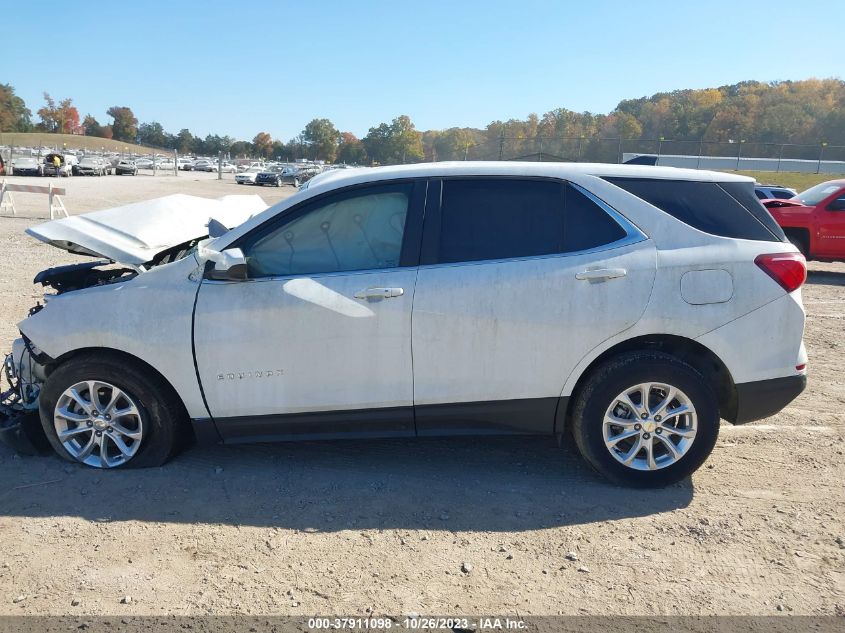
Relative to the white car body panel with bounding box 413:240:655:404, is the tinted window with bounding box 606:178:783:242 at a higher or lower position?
higher

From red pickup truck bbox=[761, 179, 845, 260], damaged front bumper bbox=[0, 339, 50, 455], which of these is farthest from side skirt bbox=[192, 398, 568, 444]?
red pickup truck bbox=[761, 179, 845, 260]

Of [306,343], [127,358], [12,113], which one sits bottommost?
[127,358]

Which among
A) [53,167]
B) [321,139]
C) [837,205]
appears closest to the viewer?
[837,205]

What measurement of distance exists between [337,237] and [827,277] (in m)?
11.5

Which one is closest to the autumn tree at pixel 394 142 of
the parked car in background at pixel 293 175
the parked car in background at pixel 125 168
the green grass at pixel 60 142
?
the parked car in background at pixel 293 175

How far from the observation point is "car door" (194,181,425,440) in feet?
12.2

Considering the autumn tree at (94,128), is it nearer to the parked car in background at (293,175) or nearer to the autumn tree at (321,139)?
the autumn tree at (321,139)

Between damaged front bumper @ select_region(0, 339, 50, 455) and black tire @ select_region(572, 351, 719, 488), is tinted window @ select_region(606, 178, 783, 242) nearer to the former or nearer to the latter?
black tire @ select_region(572, 351, 719, 488)

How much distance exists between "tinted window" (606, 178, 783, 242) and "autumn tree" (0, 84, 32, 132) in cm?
12951

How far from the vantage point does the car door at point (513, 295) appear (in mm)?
3713

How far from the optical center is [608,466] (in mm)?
3832

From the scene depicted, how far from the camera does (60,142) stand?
335 feet

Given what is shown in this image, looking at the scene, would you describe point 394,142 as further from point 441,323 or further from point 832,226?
point 441,323

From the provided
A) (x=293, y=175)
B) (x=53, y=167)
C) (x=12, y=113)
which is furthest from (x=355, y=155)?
(x=12, y=113)
